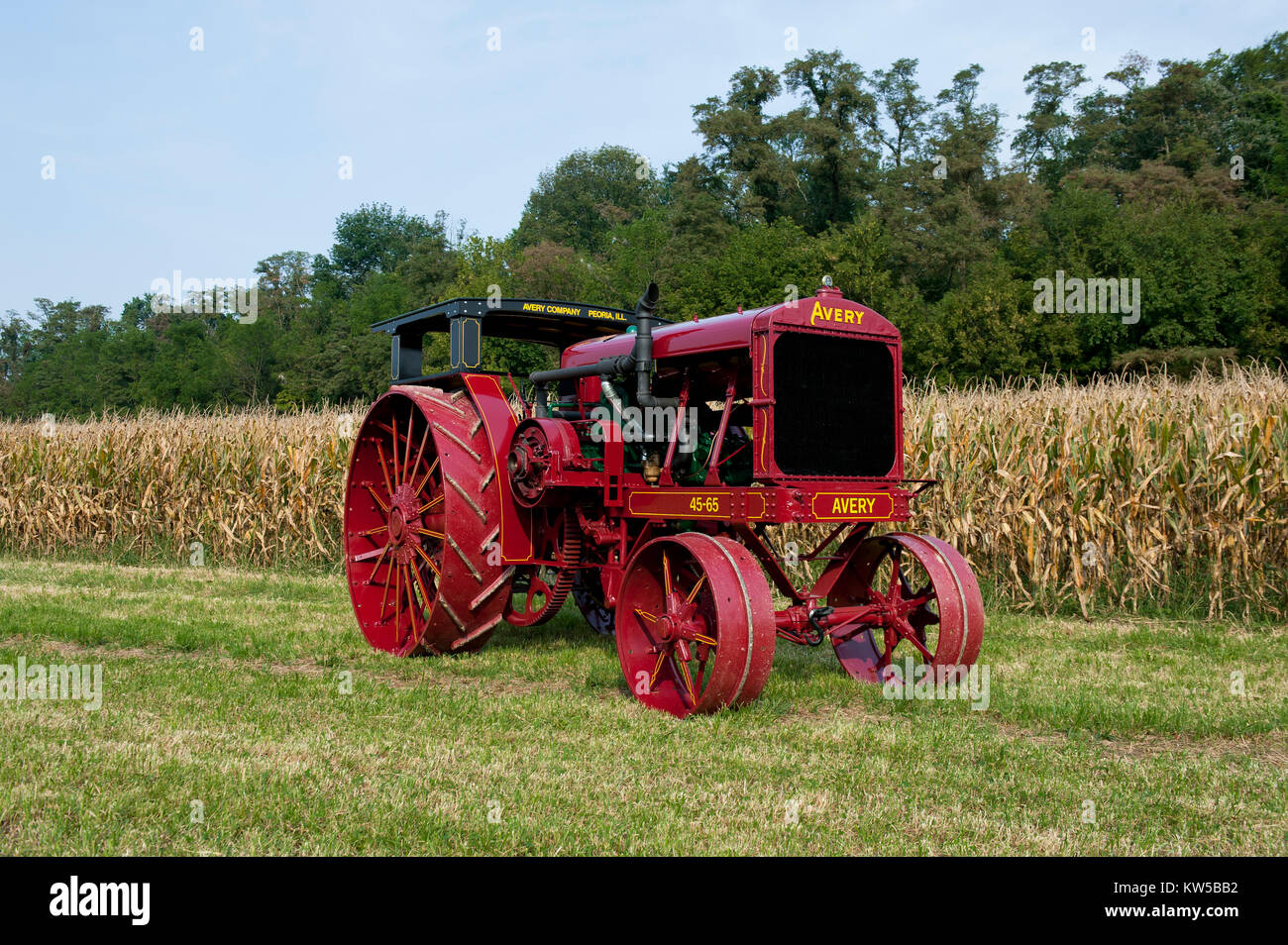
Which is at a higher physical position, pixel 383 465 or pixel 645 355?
pixel 645 355

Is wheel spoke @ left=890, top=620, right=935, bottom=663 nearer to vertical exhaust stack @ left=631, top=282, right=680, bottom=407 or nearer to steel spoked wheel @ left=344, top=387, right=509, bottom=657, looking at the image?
vertical exhaust stack @ left=631, top=282, right=680, bottom=407

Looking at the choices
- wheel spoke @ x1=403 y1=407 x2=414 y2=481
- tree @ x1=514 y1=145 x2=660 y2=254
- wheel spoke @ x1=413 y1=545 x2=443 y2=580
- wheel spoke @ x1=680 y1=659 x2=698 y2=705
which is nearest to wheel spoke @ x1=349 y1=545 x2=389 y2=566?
wheel spoke @ x1=413 y1=545 x2=443 y2=580

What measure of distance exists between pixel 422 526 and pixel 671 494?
244cm

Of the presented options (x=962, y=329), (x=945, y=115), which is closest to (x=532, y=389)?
(x=962, y=329)

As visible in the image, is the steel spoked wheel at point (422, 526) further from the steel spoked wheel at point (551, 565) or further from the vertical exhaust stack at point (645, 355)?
the vertical exhaust stack at point (645, 355)

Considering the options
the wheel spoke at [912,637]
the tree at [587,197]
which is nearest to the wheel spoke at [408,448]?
the wheel spoke at [912,637]

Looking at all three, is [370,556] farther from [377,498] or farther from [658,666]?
[658,666]

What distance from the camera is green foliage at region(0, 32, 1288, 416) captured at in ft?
109

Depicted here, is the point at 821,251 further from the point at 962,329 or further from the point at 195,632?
the point at 195,632

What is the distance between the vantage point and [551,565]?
7102 millimetres

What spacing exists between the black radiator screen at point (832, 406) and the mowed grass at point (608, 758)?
143 cm

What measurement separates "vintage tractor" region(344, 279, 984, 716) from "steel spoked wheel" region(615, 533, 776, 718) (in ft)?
0.04

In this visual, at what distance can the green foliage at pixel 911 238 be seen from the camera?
33375 mm

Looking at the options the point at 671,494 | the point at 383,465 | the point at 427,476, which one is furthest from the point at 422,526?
the point at 671,494
